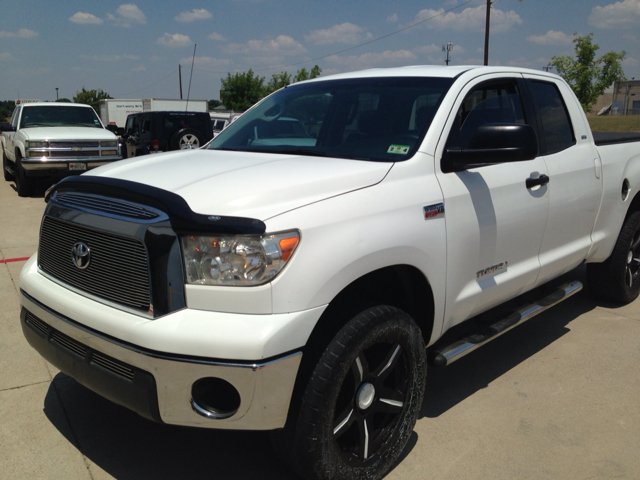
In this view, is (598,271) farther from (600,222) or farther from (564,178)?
(564,178)

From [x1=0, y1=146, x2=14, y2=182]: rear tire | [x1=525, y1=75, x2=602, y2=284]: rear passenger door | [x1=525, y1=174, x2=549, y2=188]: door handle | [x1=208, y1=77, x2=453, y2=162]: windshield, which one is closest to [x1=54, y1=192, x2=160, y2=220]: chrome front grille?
[x1=208, y1=77, x2=453, y2=162]: windshield

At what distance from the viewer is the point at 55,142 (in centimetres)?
1126

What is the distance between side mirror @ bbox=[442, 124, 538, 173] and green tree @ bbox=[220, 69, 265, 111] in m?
63.0

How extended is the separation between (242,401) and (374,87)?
2.10 metres

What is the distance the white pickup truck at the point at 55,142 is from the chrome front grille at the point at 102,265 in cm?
948

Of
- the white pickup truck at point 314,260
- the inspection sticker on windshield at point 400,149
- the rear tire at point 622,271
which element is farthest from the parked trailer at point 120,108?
the inspection sticker on windshield at point 400,149

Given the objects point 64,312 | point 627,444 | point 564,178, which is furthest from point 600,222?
point 64,312

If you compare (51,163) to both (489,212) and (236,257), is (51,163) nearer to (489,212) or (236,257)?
(489,212)

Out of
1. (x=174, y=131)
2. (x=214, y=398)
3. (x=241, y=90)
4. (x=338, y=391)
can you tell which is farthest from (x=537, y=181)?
(x=241, y=90)

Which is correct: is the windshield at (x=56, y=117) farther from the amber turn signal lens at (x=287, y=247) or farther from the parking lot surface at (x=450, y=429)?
the amber turn signal lens at (x=287, y=247)

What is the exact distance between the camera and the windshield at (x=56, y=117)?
12.2 metres

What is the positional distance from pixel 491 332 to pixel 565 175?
121 cm

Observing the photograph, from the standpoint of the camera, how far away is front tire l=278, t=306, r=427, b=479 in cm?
221

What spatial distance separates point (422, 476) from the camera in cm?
267
